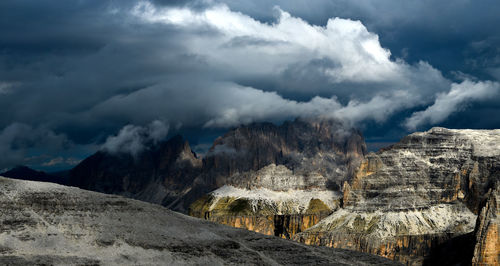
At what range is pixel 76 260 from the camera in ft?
543

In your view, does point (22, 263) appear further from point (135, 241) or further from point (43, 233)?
point (135, 241)

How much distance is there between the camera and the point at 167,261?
589ft

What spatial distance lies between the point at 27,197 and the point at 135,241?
125ft

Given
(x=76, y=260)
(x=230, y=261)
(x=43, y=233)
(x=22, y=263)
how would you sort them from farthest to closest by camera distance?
(x=230, y=261)
(x=43, y=233)
(x=76, y=260)
(x=22, y=263)

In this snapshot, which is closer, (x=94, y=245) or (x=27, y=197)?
(x=94, y=245)

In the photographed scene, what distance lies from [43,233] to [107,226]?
2116 cm

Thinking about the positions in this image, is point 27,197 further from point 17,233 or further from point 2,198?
point 17,233

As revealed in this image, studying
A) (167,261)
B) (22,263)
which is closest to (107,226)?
(167,261)

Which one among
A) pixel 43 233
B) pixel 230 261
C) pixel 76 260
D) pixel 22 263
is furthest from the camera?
pixel 230 261

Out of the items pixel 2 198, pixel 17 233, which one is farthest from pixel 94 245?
pixel 2 198

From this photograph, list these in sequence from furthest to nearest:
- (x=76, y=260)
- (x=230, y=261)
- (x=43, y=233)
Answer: (x=230, y=261)
(x=43, y=233)
(x=76, y=260)

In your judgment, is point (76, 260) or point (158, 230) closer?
point (76, 260)

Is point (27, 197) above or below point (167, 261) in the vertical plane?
above

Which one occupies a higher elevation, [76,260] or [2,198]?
[2,198]
